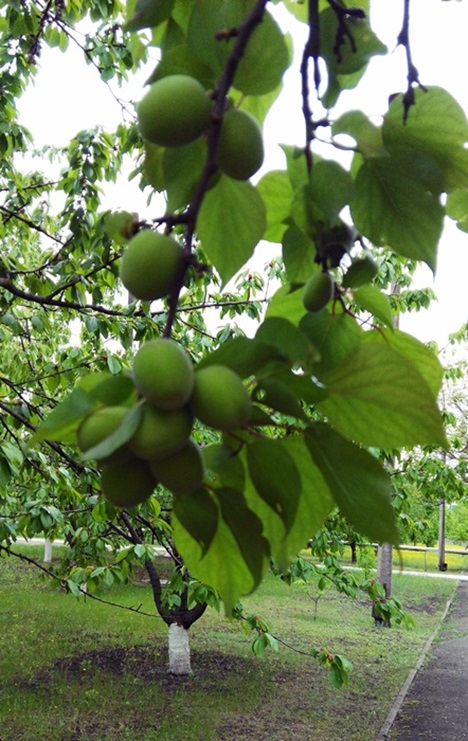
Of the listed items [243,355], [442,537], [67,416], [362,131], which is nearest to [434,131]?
[362,131]

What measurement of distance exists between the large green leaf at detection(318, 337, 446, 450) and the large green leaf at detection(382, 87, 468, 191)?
0.77 feet

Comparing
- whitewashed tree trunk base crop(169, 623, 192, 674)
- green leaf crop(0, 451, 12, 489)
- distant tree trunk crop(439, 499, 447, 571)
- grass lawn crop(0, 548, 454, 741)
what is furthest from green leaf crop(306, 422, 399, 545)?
distant tree trunk crop(439, 499, 447, 571)

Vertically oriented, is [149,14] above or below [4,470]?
above

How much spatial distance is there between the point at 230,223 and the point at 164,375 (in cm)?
26

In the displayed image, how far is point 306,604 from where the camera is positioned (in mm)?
13672

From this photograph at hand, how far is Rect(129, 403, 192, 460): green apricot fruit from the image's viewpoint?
16.0 inches

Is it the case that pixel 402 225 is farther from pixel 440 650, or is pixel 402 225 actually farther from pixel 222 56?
pixel 440 650

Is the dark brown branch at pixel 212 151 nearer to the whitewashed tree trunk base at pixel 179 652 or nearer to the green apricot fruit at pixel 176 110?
the green apricot fruit at pixel 176 110

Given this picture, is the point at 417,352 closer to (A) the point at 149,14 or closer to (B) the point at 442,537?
(A) the point at 149,14

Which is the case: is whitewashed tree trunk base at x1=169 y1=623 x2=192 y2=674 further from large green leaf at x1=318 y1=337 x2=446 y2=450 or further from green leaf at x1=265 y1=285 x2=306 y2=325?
large green leaf at x1=318 y1=337 x2=446 y2=450

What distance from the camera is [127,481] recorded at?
0.45 meters

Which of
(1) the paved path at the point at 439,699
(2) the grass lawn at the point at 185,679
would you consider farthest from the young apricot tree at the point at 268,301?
(1) the paved path at the point at 439,699

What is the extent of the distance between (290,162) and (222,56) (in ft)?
0.35

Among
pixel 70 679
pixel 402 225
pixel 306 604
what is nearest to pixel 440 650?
pixel 306 604
